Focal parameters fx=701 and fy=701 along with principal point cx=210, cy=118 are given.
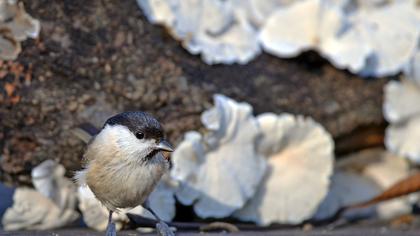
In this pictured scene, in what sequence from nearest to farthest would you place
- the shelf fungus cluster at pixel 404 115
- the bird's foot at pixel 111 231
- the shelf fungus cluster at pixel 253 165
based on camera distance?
1. the bird's foot at pixel 111 231
2. the shelf fungus cluster at pixel 253 165
3. the shelf fungus cluster at pixel 404 115

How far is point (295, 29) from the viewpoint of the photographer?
352cm

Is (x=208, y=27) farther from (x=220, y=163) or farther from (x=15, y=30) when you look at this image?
(x=15, y=30)

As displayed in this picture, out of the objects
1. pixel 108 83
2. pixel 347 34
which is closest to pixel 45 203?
pixel 108 83

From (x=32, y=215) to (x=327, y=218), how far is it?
1417mm

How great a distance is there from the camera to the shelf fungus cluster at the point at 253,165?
307 cm

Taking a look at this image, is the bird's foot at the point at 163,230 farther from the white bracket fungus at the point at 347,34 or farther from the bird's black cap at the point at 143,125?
the white bracket fungus at the point at 347,34

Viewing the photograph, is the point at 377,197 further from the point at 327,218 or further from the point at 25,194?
the point at 25,194

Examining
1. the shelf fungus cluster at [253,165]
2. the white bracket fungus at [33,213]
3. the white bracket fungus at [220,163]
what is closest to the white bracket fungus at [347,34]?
the shelf fungus cluster at [253,165]

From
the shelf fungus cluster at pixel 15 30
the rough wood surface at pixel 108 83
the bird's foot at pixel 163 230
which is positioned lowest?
the bird's foot at pixel 163 230

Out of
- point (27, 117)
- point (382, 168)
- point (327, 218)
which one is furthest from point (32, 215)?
Answer: point (382, 168)

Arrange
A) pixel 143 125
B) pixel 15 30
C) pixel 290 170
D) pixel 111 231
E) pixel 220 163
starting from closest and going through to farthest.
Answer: pixel 143 125
pixel 111 231
pixel 15 30
pixel 220 163
pixel 290 170

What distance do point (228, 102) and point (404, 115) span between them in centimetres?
101

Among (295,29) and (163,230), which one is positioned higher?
(295,29)

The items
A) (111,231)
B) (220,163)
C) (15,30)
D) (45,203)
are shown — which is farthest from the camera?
(220,163)
